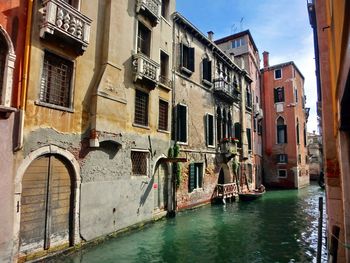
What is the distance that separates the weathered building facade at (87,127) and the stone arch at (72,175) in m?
0.02

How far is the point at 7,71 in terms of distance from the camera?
243 inches

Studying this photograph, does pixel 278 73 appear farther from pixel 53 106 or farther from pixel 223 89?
pixel 53 106

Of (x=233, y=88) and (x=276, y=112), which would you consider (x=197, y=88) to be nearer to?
(x=233, y=88)

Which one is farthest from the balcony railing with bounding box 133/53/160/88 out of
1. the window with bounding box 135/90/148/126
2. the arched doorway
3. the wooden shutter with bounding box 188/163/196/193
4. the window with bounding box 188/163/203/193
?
the window with bounding box 188/163/203/193

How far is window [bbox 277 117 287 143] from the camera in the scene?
A: 28.2m

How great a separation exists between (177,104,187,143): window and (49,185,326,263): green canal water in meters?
3.61

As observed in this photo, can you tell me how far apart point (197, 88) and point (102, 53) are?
743cm

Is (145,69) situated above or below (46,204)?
above

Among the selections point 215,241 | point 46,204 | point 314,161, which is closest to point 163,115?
point 215,241

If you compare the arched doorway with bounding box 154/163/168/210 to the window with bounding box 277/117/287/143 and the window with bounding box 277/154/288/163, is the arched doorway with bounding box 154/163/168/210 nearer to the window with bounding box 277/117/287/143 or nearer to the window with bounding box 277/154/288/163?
the window with bounding box 277/154/288/163

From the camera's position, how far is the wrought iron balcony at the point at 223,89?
1729 cm

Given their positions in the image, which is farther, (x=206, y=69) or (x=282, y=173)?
(x=282, y=173)

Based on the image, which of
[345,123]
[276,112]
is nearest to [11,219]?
[345,123]

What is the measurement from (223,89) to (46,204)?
12.9m
